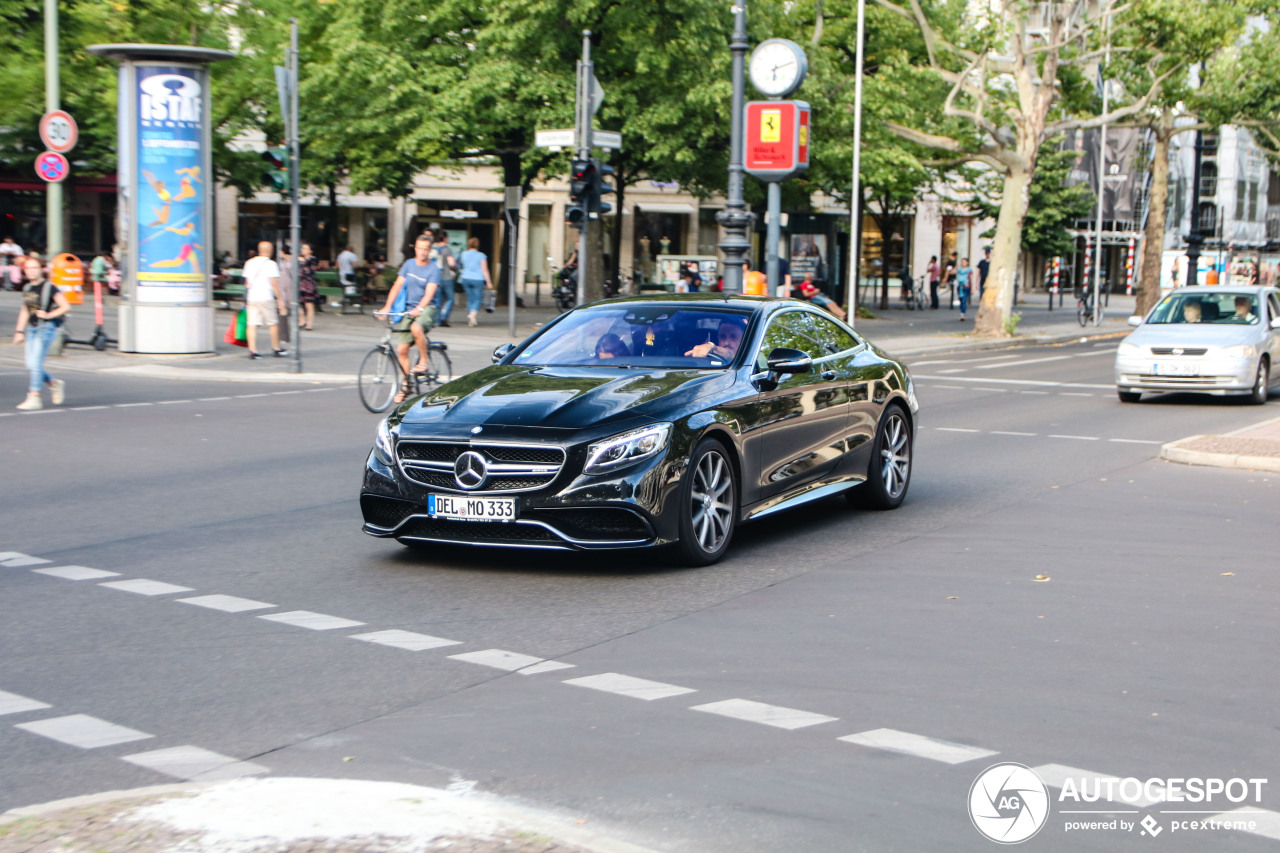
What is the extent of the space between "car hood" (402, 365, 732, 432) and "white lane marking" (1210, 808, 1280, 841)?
13.3 ft

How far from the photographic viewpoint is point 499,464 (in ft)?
25.6

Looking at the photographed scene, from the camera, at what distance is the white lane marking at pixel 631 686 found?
5.70m

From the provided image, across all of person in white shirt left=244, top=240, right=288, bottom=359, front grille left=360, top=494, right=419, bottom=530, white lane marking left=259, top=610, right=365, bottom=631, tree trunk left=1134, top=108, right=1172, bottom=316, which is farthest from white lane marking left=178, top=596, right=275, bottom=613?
tree trunk left=1134, top=108, right=1172, bottom=316

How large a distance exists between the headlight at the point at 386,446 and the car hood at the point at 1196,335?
43.7 ft

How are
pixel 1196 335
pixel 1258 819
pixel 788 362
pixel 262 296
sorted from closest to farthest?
pixel 1258 819 < pixel 788 362 < pixel 1196 335 < pixel 262 296

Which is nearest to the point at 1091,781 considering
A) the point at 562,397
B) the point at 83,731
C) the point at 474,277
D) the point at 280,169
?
the point at 83,731

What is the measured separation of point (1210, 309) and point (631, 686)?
1634cm

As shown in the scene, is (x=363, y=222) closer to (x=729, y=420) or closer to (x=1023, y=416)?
(x=1023, y=416)

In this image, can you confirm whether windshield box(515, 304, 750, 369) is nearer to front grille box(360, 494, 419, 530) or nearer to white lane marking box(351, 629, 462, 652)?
front grille box(360, 494, 419, 530)

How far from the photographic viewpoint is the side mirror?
29.3ft

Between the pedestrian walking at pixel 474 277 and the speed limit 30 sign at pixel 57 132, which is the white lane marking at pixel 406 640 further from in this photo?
the pedestrian walking at pixel 474 277

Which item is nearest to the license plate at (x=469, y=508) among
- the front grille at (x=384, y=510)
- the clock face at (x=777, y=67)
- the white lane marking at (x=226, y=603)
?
the front grille at (x=384, y=510)

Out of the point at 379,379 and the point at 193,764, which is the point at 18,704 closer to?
the point at 193,764

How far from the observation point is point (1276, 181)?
94000 mm
